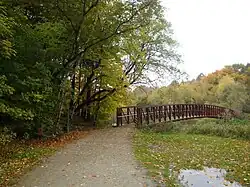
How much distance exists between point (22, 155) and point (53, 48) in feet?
15.1

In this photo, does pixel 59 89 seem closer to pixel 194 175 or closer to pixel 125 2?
pixel 125 2

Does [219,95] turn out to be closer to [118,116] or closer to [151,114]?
[151,114]

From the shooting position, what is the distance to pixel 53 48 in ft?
36.8

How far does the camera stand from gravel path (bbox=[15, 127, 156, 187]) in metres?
5.84

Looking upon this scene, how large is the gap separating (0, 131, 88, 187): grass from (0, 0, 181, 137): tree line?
93 cm

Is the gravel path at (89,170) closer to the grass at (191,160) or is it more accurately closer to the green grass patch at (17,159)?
the green grass patch at (17,159)

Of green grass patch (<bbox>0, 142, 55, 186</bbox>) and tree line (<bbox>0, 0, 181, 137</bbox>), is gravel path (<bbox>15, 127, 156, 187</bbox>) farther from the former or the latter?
tree line (<bbox>0, 0, 181, 137</bbox>)

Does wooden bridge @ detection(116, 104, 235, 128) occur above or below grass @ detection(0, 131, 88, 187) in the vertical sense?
above

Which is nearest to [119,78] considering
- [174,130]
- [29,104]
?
[174,130]

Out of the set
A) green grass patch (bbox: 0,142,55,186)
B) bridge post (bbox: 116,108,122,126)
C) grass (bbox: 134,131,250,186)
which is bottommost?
grass (bbox: 134,131,250,186)

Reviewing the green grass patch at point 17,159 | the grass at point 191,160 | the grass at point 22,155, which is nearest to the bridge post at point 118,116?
the grass at point 22,155

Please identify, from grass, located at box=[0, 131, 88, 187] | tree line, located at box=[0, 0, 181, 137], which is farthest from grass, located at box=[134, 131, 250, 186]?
tree line, located at box=[0, 0, 181, 137]

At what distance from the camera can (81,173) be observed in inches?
258

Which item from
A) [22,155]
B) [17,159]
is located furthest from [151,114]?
[17,159]
